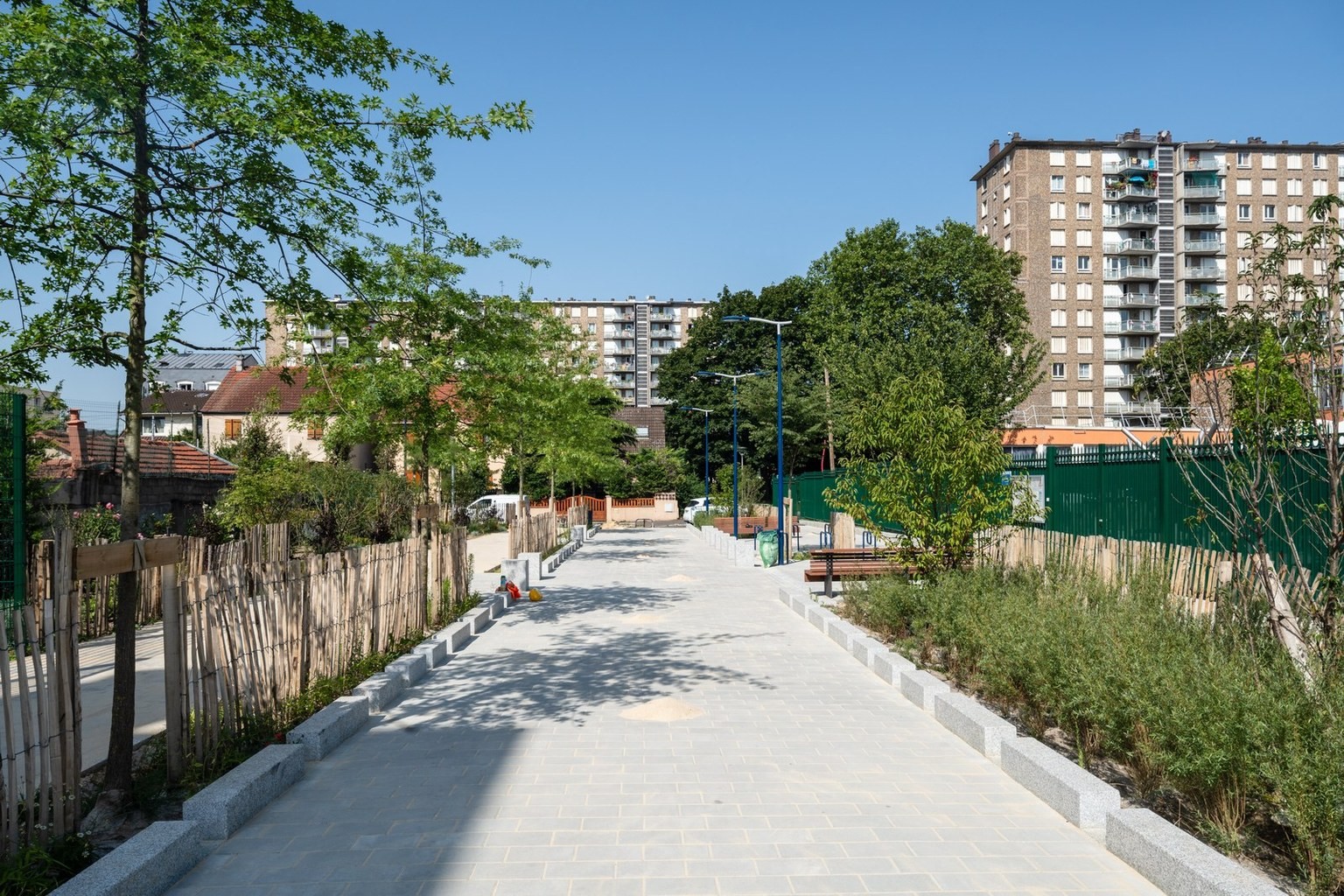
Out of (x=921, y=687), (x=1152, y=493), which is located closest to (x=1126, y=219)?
(x=1152, y=493)

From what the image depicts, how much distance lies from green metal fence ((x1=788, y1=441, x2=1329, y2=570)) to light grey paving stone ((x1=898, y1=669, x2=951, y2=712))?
8.31 feet

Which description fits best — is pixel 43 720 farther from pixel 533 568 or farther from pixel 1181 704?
pixel 533 568

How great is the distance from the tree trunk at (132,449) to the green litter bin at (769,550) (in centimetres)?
2007

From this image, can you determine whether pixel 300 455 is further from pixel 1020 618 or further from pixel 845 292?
pixel 845 292

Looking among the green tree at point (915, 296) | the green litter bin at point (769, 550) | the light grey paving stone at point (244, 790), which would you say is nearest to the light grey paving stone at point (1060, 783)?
the light grey paving stone at point (244, 790)

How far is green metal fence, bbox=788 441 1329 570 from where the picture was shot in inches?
389

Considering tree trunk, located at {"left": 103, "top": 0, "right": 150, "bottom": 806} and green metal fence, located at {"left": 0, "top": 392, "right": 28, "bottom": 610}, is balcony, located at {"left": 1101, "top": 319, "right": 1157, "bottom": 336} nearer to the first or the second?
tree trunk, located at {"left": 103, "top": 0, "right": 150, "bottom": 806}

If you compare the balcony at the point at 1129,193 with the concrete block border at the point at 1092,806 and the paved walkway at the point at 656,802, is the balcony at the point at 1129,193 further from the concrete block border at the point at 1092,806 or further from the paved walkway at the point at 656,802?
the concrete block border at the point at 1092,806

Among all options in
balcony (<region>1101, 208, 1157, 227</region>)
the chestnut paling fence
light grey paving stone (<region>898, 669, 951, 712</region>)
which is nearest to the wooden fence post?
the chestnut paling fence

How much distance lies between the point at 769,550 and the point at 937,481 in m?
13.0

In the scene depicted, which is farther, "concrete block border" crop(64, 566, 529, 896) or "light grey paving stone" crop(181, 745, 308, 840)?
"light grey paving stone" crop(181, 745, 308, 840)

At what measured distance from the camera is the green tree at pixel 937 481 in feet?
41.3

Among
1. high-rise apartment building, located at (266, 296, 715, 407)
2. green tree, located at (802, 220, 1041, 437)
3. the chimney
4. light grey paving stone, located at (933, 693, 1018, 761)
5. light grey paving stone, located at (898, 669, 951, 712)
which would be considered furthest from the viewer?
high-rise apartment building, located at (266, 296, 715, 407)

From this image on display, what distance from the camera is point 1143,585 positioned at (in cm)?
870
